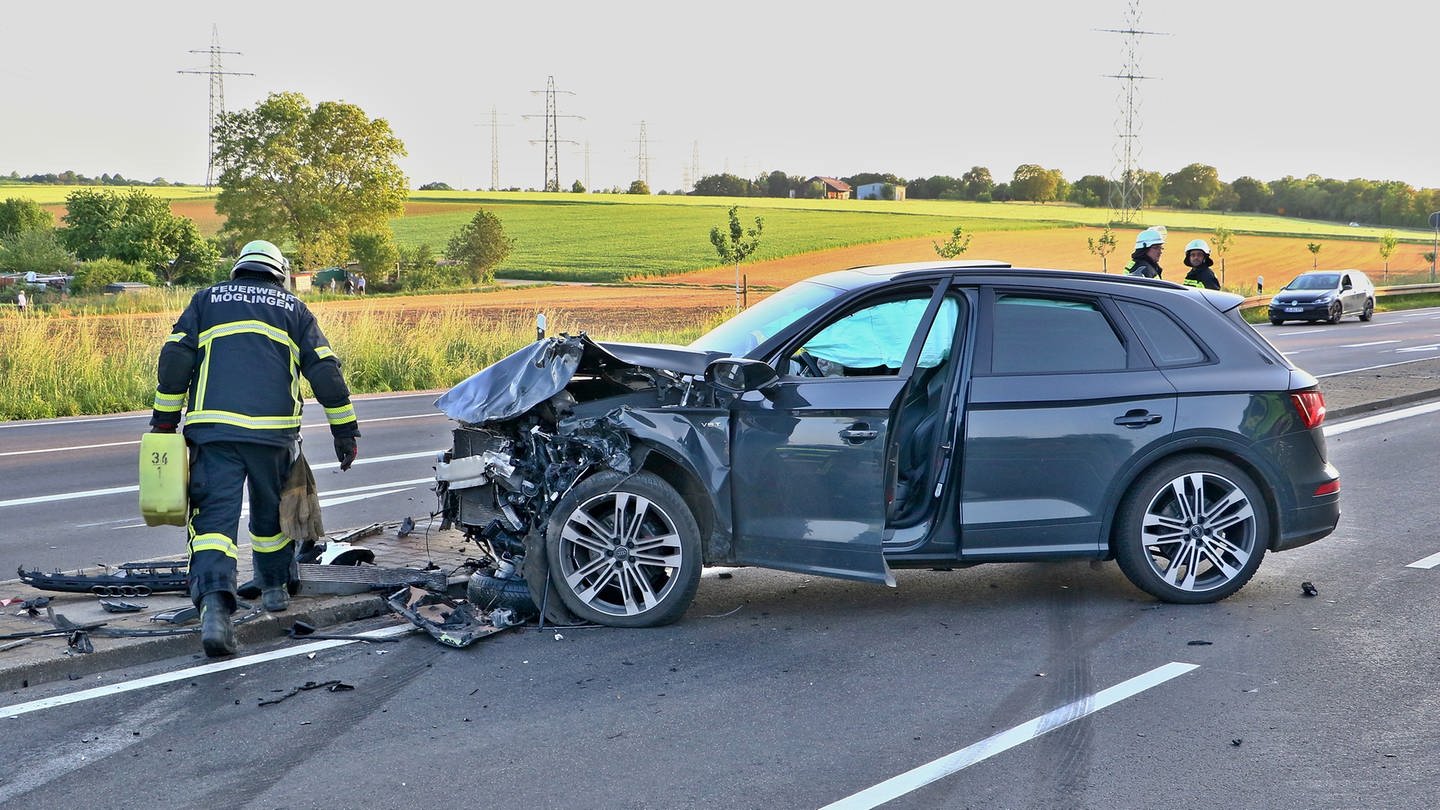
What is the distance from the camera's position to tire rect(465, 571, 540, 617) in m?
6.19

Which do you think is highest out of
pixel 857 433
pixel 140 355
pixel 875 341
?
pixel 875 341

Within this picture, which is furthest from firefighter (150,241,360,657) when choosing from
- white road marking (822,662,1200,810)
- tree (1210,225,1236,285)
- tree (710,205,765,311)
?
tree (1210,225,1236,285)

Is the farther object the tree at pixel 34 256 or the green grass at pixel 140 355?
the tree at pixel 34 256

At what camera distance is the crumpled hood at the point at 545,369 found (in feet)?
19.9

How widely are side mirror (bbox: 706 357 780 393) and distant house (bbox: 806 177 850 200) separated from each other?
346ft

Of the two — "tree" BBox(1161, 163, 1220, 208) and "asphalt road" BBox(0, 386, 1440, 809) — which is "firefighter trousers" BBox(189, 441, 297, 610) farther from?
"tree" BBox(1161, 163, 1220, 208)

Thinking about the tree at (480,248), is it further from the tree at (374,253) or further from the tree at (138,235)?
the tree at (138,235)

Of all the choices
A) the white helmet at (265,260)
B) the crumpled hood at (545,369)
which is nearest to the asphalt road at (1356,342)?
the crumpled hood at (545,369)

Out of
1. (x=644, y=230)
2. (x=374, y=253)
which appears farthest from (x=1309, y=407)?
(x=644, y=230)

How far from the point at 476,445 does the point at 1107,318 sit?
3228 mm

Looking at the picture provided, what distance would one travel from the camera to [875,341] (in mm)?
6484

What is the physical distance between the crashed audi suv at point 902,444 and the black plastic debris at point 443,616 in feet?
0.94

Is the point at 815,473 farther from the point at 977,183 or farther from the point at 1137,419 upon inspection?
the point at 977,183

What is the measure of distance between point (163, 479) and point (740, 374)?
2602mm
